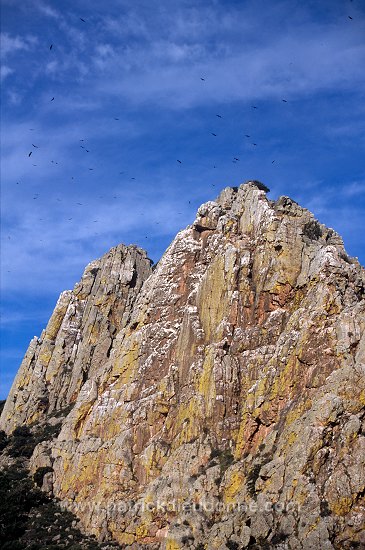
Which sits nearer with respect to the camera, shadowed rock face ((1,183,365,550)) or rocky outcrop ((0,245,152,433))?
shadowed rock face ((1,183,365,550))

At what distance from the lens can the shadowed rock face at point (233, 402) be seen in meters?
62.7

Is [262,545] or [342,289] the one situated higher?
[342,289]

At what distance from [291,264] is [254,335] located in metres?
10.7

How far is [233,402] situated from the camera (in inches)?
3211

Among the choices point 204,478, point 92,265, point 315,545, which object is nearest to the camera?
point 315,545

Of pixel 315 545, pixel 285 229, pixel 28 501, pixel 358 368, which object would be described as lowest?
pixel 315 545

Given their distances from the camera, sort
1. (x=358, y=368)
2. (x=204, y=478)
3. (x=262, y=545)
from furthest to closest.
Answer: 1. (x=204, y=478)
2. (x=358, y=368)
3. (x=262, y=545)

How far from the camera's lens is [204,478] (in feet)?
242

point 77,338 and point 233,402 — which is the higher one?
point 77,338

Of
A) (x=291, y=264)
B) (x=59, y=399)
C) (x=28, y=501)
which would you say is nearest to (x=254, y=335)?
(x=291, y=264)

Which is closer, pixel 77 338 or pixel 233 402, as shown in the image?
pixel 233 402

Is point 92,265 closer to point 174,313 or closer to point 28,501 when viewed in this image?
point 174,313

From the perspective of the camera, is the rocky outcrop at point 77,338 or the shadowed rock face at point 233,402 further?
the rocky outcrop at point 77,338

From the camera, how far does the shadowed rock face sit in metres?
62.7
